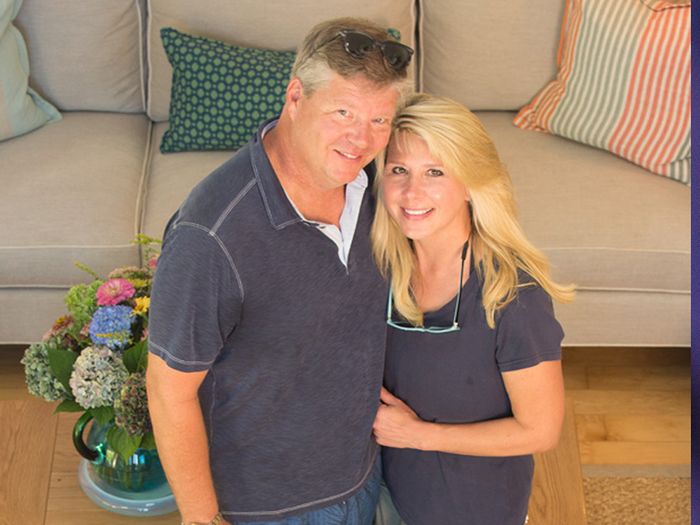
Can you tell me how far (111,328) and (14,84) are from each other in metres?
1.29

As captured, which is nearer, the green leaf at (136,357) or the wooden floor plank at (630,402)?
the green leaf at (136,357)

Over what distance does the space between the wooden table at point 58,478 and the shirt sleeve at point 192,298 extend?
0.60m

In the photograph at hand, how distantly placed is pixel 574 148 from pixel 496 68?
32 cm

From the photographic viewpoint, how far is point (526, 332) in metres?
1.64

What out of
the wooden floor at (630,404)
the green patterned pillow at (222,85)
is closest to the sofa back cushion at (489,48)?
the green patterned pillow at (222,85)

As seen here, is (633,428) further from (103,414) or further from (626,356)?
(103,414)

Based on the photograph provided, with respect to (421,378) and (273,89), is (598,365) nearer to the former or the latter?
(273,89)

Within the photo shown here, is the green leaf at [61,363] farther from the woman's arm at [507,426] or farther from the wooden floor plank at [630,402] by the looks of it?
the wooden floor plank at [630,402]

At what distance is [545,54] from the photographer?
9.99 feet

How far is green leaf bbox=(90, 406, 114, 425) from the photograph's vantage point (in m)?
1.90

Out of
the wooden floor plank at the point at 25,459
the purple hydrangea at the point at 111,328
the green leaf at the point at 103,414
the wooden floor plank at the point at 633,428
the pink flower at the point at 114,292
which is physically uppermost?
the pink flower at the point at 114,292

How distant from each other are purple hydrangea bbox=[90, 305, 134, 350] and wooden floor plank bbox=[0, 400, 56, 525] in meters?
0.29

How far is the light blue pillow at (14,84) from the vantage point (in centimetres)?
292

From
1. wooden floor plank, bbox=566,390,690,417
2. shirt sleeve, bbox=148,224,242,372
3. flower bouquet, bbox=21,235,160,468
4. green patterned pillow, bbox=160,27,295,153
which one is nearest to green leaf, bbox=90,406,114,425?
flower bouquet, bbox=21,235,160,468
